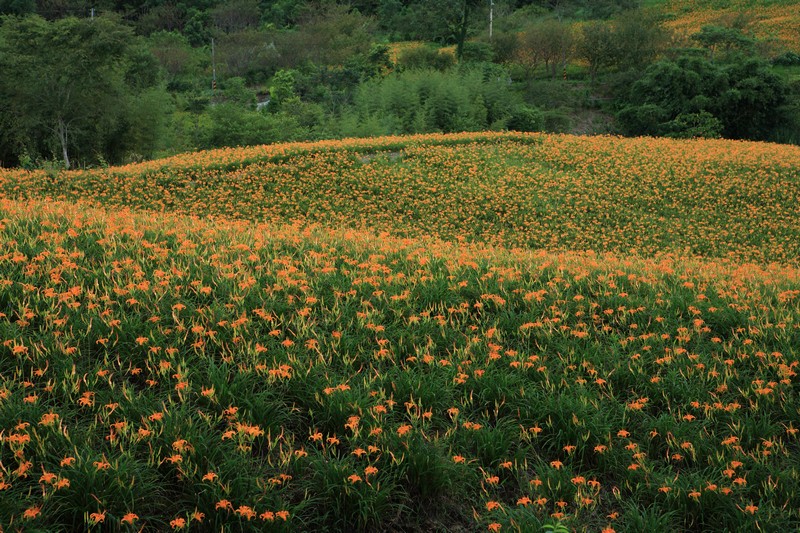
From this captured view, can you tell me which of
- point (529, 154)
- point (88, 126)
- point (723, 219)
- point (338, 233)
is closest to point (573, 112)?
point (529, 154)

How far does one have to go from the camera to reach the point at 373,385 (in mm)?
3748

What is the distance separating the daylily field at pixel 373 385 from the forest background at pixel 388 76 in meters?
13.3

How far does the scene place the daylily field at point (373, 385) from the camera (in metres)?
2.90

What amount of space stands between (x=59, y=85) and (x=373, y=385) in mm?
21913

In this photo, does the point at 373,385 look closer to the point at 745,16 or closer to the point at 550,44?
the point at 550,44

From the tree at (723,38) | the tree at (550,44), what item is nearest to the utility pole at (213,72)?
the tree at (550,44)

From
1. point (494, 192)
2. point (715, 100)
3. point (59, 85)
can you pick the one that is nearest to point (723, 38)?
point (715, 100)

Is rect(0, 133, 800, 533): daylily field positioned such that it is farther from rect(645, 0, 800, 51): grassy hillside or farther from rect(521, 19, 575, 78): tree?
rect(645, 0, 800, 51): grassy hillside

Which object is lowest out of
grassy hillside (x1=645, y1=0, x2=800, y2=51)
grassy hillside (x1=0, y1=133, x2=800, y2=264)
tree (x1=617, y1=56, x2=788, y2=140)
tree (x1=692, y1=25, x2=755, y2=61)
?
grassy hillside (x1=0, y1=133, x2=800, y2=264)

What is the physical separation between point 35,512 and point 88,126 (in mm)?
23036

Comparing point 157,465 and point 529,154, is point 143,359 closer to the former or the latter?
point 157,465

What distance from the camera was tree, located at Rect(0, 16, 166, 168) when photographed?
801 inches

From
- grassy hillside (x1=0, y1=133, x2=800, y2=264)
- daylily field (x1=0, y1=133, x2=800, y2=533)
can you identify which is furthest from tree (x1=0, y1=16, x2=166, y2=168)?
daylily field (x1=0, y1=133, x2=800, y2=533)

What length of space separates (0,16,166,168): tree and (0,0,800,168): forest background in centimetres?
6
